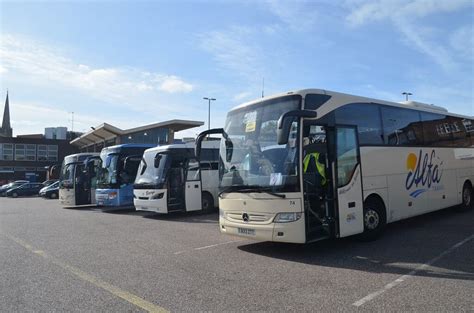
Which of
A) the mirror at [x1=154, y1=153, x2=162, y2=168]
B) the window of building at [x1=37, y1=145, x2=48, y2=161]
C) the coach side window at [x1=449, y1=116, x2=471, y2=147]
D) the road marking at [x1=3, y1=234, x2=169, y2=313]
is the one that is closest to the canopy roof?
the window of building at [x1=37, y1=145, x2=48, y2=161]

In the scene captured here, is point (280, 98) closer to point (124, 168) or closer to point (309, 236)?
point (309, 236)

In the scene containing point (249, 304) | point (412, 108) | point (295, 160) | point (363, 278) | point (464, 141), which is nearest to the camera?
point (249, 304)

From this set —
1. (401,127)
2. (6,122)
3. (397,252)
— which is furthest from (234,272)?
(6,122)

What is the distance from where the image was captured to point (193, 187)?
15.8m

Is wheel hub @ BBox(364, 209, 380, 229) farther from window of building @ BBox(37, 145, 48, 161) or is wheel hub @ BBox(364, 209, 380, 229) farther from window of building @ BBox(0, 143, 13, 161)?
window of building @ BBox(37, 145, 48, 161)

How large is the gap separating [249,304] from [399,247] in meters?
4.67

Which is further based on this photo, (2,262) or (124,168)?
(124,168)

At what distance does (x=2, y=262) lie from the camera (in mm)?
7922

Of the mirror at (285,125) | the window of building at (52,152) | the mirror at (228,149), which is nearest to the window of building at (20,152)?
the window of building at (52,152)

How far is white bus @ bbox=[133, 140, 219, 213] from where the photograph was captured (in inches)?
595

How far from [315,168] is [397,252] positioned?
234cm

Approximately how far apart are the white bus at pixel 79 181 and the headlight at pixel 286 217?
16.1 metres

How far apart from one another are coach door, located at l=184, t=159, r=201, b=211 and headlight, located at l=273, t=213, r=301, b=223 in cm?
822

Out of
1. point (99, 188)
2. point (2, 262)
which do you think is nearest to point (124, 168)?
point (99, 188)
